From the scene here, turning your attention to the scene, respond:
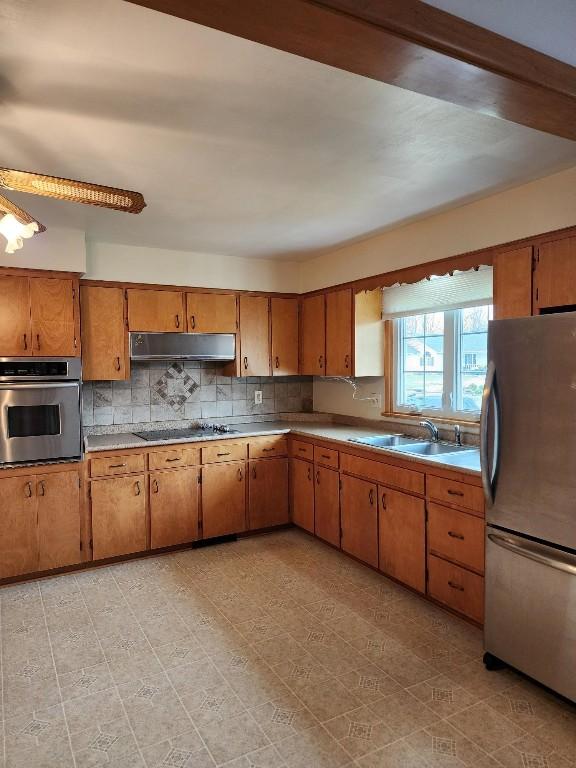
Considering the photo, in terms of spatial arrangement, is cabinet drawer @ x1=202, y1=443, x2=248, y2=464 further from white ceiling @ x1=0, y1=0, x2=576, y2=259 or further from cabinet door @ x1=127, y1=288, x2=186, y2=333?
white ceiling @ x1=0, y1=0, x2=576, y2=259

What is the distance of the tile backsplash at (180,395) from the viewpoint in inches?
167

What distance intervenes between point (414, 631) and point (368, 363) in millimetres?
2105

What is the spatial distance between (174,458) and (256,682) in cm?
195

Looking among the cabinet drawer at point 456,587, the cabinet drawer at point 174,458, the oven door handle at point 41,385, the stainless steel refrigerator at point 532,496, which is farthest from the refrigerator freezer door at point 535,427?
the oven door handle at point 41,385

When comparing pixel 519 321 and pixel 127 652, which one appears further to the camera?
pixel 127 652

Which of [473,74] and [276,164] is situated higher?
[276,164]

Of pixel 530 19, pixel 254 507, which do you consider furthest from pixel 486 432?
pixel 254 507

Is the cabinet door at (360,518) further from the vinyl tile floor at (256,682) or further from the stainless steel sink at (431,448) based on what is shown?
the stainless steel sink at (431,448)

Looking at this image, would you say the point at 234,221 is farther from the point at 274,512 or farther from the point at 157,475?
the point at 274,512

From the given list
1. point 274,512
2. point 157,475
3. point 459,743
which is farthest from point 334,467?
point 459,743

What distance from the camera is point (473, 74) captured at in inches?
48.8

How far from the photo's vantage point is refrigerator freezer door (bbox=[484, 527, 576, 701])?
7.03 ft

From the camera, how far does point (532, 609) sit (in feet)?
7.50

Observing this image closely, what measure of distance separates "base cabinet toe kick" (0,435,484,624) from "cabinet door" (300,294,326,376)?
0.74 metres
